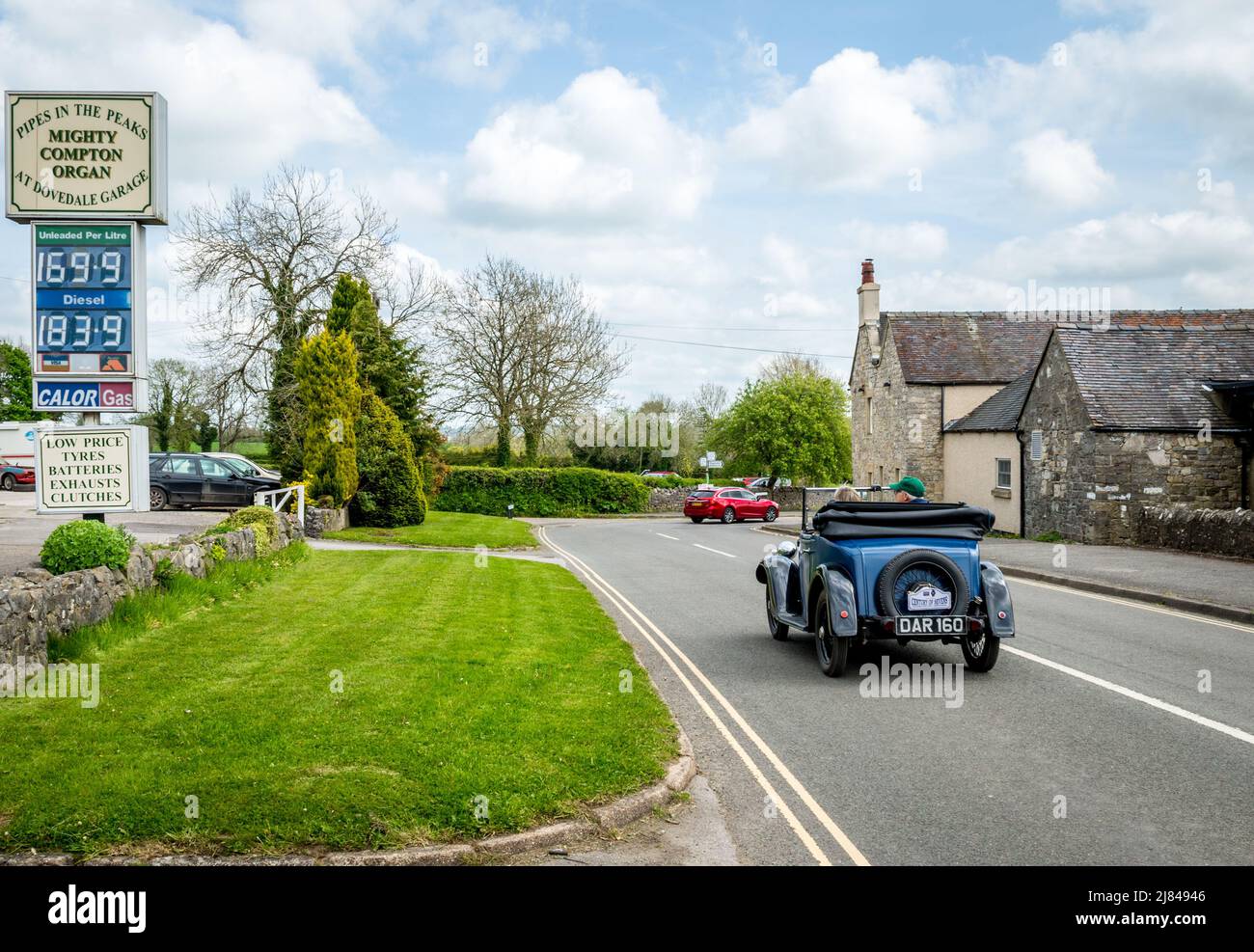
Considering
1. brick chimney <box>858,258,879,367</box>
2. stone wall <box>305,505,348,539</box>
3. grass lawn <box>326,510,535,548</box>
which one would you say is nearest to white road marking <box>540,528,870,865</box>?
grass lawn <box>326,510,535,548</box>

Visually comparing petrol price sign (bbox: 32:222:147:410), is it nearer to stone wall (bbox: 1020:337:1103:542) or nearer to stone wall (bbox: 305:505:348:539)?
stone wall (bbox: 305:505:348:539)

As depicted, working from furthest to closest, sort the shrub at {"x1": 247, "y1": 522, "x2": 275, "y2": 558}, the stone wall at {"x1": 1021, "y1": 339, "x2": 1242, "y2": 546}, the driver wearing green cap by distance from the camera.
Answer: the stone wall at {"x1": 1021, "y1": 339, "x2": 1242, "y2": 546} < the shrub at {"x1": 247, "y1": 522, "x2": 275, "y2": 558} < the driver wearing green cap

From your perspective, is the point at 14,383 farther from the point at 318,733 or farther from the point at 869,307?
the point at 318,733

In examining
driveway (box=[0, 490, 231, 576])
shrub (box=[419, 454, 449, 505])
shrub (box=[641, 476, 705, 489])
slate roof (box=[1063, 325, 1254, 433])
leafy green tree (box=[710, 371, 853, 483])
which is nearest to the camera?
driveway (box=[0, 490, 231, 576])

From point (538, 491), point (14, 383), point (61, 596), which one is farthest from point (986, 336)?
point (14, 383)

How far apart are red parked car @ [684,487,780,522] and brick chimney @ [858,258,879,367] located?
7838 millimetres

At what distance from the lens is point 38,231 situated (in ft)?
34.5

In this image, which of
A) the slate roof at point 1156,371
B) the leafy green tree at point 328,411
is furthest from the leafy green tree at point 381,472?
the slate roof at point 1156,371

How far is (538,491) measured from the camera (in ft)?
155

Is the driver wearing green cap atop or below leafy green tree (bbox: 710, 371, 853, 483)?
below

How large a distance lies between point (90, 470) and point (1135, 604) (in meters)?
14.0

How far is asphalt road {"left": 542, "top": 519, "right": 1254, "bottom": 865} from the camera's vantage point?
5000 mm

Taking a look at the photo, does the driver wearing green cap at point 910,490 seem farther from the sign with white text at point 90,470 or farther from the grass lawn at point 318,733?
the sign with white text at point 90,470
